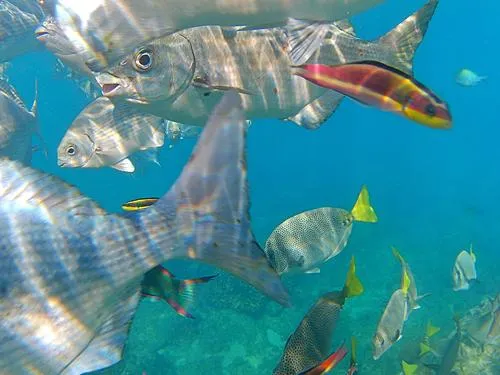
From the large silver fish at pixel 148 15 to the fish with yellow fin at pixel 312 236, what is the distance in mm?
2024

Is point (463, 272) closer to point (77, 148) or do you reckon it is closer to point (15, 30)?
point (77, 148)

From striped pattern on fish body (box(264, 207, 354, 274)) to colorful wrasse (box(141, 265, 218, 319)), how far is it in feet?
4.94

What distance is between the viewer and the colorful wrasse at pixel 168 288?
102 inches

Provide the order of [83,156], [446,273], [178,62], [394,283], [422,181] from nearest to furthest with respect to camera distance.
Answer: [178,62] → [83,156] → [394,283] → [446,273] → [422,181]

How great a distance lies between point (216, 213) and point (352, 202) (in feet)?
84.1

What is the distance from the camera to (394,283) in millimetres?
13344

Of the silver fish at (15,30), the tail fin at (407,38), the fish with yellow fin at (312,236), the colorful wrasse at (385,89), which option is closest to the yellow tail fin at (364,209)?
the fish with yellow fin at (312,236)

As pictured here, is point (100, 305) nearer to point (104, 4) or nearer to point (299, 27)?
point (104, 4)

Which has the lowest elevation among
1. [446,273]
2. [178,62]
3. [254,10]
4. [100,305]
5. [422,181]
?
[422,181]

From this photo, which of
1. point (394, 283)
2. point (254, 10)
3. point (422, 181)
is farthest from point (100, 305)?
point (422, 181)

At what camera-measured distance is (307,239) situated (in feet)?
14.1

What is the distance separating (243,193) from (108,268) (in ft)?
2.34

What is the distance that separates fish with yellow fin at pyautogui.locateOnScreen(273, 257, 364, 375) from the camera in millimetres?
2490

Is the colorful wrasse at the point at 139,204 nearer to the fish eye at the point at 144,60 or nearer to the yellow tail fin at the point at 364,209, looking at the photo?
the fish eye at the point at 144,60
